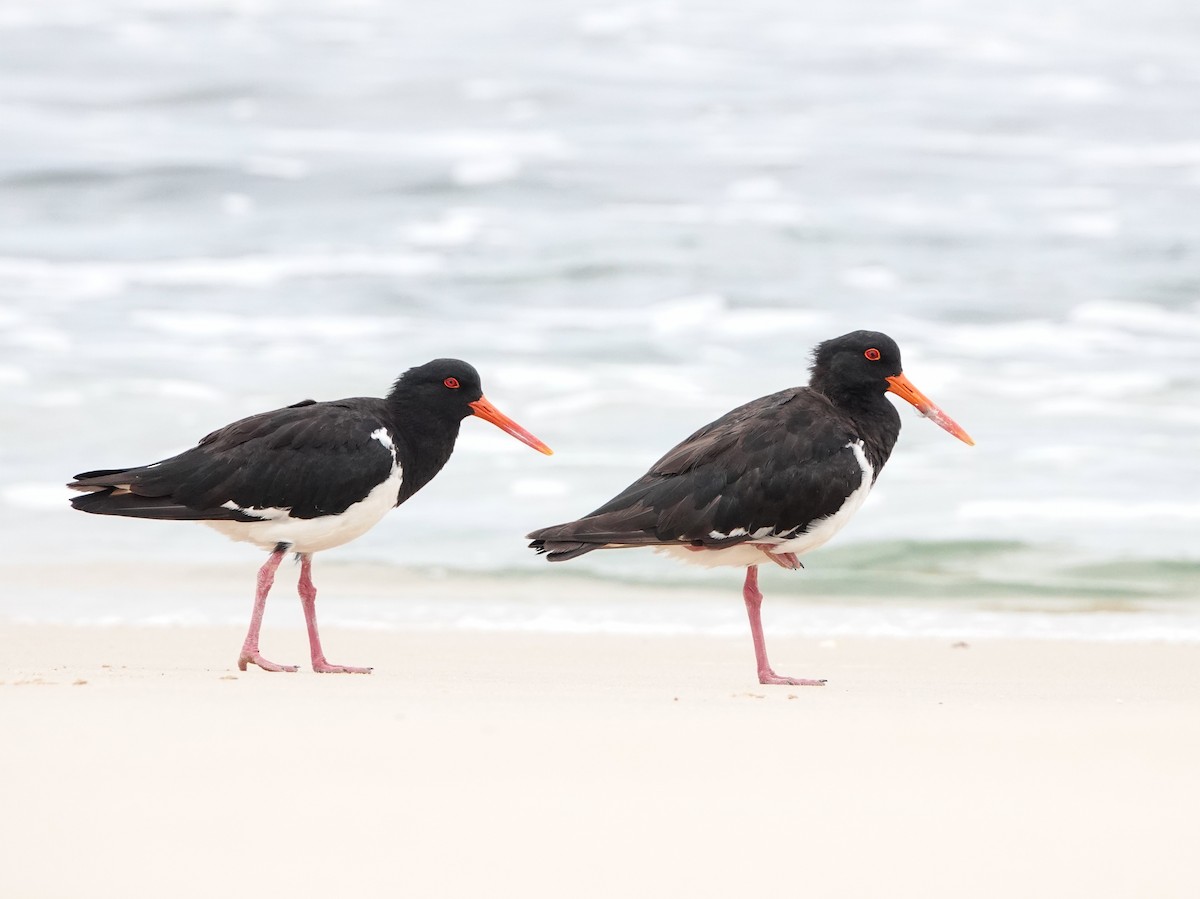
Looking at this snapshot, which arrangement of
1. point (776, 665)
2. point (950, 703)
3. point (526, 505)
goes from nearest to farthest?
point (950, 703)
point (776, 665)
point (526, 505)

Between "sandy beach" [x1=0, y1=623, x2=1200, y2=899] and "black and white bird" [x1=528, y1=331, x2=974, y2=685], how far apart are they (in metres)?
0.59

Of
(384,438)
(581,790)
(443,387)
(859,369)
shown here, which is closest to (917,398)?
(859,369)

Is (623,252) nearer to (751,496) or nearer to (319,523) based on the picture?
(319,523)

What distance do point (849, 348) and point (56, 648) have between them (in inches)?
137

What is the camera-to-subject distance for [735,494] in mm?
6172

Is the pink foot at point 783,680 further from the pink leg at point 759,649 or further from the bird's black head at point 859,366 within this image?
the bird's black head at point 859,366

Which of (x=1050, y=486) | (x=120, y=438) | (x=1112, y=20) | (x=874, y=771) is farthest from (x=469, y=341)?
(x=1112, y=20)

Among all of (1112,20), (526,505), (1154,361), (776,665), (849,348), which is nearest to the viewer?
(849,348)

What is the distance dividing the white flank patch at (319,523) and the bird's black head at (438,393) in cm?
34

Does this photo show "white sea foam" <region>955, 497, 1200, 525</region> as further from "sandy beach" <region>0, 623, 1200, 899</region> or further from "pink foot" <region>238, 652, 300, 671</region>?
"pink foot" <region>238, 652, 300, 671</region>

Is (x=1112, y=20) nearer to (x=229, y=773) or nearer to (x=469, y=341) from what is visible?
(x=469, y=341)

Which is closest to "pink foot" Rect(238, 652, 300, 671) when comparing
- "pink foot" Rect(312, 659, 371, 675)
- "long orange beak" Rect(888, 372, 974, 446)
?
"pink foot" Rect(312, 659, 371, 675)

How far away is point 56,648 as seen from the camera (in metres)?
7.04

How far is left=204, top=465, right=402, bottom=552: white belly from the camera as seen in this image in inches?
252
